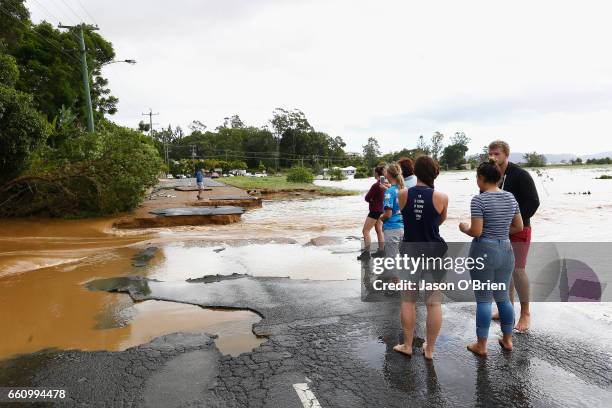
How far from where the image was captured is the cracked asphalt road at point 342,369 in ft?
9.83

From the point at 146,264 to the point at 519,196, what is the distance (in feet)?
21.4

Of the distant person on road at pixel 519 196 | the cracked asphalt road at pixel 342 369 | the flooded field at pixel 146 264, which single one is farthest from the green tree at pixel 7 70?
the distant person on road at pixel 519 196

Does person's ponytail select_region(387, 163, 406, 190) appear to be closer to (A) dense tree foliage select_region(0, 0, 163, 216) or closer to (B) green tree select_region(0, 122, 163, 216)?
(A) dense tree foliage select_region(0, 0, 163, 216)

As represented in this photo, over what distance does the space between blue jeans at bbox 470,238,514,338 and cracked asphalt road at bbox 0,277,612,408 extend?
0.41 meters

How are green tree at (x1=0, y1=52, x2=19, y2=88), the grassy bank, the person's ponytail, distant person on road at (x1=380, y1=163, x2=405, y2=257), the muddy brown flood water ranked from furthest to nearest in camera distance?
1. the grassy bank
2. green tree at (x1=0, y1=52, x2=19, y2=88)
3. distant person on road at (x1=380, y1=163, x2=405, y2=257)
4. the person's ponytail
5. the muddy brown flood water

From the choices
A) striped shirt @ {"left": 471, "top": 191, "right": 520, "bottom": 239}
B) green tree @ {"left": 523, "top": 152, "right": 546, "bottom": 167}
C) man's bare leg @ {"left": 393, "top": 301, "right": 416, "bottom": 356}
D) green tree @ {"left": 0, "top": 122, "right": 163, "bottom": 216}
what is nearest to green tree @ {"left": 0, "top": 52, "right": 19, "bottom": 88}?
green tree @ {"left": 0, "top": 122, "right": 163, "bottom": 216}

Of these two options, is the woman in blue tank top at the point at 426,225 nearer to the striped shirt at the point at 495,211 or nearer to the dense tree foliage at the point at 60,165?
the striped shirt at the point at 495,211

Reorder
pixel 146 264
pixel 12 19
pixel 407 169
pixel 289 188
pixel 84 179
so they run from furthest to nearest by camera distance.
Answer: pixel 289 188
pixel 12 19
pixel 84 179
pixel 146 264
pixel 407 169

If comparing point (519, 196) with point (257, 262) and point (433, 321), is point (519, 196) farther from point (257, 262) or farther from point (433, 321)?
point (257, 262)

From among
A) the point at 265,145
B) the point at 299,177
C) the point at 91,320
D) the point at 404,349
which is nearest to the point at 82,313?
the point at 91,320

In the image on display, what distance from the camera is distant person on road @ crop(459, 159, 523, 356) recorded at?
135 inches

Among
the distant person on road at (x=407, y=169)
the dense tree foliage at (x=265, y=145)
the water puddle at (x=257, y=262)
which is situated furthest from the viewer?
the dense tree foliage at (x=265, y=145)

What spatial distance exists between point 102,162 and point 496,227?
13287 mm

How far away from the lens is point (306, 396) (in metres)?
3.02
